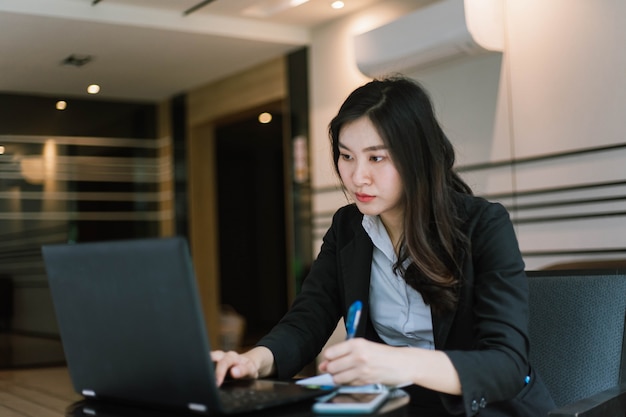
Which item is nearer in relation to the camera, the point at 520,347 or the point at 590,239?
the point at 520,347

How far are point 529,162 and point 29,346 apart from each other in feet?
14.2

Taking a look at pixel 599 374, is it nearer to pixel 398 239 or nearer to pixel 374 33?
pixel 398 239

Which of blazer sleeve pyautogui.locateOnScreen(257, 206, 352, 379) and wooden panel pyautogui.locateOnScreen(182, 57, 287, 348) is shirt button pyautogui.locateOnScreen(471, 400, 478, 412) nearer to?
blazer sleeve pyautogui.locateOnScreen(257, 206, 352, 379)

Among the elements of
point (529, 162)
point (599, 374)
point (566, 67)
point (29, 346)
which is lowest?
point (29, 346)

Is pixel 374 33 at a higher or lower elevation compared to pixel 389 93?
higher

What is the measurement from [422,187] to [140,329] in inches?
25.3

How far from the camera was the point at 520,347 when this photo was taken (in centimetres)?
148

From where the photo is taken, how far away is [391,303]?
5.75 feet

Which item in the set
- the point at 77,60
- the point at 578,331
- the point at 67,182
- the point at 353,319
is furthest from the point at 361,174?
the point at 67,182

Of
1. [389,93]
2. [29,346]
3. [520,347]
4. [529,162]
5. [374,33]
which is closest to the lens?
[520,347]

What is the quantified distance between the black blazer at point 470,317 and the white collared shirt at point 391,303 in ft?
0.09

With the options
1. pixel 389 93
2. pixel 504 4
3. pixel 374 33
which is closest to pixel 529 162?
pixel 504 4

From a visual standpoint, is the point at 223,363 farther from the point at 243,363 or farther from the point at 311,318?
the point at 311,318

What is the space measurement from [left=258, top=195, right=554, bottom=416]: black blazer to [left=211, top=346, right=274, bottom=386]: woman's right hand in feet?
0.11
